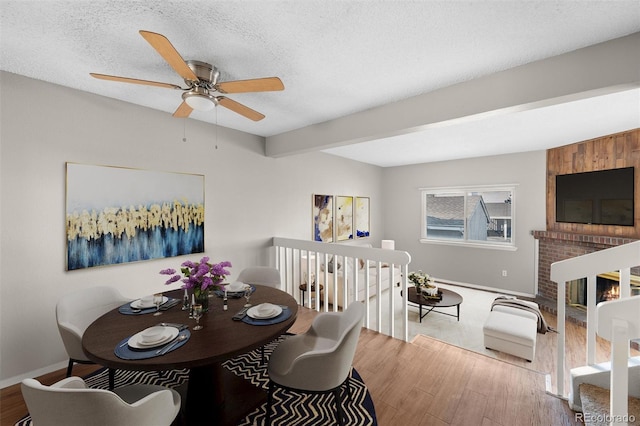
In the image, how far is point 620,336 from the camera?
948 millimetres

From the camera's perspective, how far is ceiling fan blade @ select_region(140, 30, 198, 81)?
1138 millimetres

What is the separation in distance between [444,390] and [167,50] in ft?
9.20

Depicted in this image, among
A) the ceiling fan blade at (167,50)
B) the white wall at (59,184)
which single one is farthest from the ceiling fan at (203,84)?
the white wall at (59,184)

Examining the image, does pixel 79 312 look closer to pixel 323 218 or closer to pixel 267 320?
pixel 267 320

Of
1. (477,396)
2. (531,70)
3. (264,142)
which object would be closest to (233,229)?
(264,142)

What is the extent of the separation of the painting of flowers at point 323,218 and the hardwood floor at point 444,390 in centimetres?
235

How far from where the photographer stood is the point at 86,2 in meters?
1.30

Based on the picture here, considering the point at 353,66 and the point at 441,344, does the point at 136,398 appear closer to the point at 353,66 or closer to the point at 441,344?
the point at 353,66

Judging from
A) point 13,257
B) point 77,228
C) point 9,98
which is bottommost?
point 13,257

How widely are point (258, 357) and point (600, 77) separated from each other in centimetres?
331

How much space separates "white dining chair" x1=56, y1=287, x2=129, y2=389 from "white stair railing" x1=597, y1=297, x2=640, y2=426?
102 inches

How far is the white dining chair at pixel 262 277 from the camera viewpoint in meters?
2.73

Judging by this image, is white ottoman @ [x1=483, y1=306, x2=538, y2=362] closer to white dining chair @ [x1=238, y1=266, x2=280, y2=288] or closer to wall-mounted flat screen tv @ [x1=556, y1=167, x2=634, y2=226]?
wall-mounted flat screen tv @ [x1=556, y1=167, x2=634, y2=226]

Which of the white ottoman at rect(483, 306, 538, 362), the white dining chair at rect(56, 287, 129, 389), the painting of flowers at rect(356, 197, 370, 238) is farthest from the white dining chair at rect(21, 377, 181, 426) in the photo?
the painting of flowers at rect(356, 197, 370, 238)
